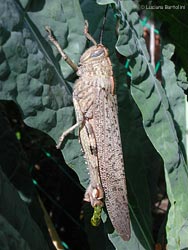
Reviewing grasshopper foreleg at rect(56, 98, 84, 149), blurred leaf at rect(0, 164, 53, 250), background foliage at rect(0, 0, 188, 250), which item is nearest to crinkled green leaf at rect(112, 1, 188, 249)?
background foliage at rect(0, 0, 188, 250)

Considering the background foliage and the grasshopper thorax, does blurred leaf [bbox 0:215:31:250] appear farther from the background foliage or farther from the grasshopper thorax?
the grasshopper thorax

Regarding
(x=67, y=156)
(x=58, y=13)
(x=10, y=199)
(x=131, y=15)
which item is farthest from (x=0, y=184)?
(x=131, y=15)

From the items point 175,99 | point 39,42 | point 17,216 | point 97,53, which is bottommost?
point 17,216

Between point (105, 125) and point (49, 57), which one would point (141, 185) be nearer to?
point (105, 125)

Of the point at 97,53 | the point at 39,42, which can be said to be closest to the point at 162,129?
the point at 97,53

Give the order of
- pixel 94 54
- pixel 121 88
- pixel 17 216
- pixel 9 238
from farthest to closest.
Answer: pixel 121 88 → pixel 94 54 → pixel 17 216 → pixel 9 238

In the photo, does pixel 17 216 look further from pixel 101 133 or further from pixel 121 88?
pixel 121 88

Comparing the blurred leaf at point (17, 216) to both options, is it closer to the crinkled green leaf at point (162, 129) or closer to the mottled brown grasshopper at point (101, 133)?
the mottled brown grasshopper at point (101, 133)
